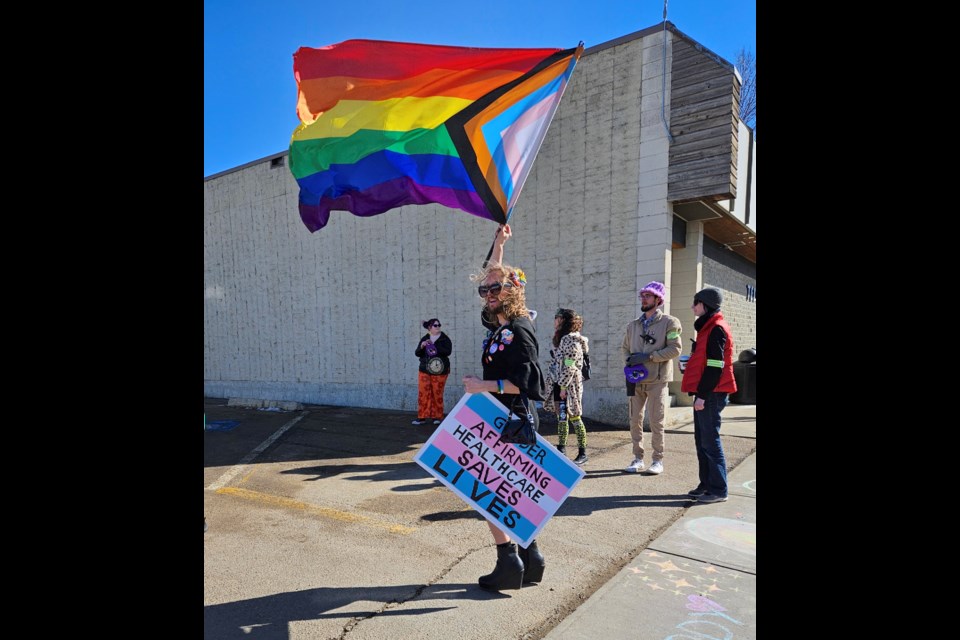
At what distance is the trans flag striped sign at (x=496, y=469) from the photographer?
2959 millimetres

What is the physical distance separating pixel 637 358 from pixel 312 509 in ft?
11.5

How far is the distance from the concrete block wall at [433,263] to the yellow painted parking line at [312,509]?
16.4ft

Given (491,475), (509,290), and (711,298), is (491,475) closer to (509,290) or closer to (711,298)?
(509,290)

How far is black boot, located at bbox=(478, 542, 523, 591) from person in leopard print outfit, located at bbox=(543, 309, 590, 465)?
300 centimetres

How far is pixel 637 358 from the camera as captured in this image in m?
5.46

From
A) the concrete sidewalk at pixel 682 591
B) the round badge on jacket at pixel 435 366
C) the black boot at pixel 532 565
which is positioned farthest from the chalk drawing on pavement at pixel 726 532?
the round badge on jacket at pixel 435 366

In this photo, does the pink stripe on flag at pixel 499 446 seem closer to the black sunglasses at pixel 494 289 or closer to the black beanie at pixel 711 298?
the black sunglasses at pixel 494 289

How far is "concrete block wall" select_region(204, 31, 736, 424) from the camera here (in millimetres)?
8328

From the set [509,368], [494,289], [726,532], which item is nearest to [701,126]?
[726,532]

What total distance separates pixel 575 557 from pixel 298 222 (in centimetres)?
1158
